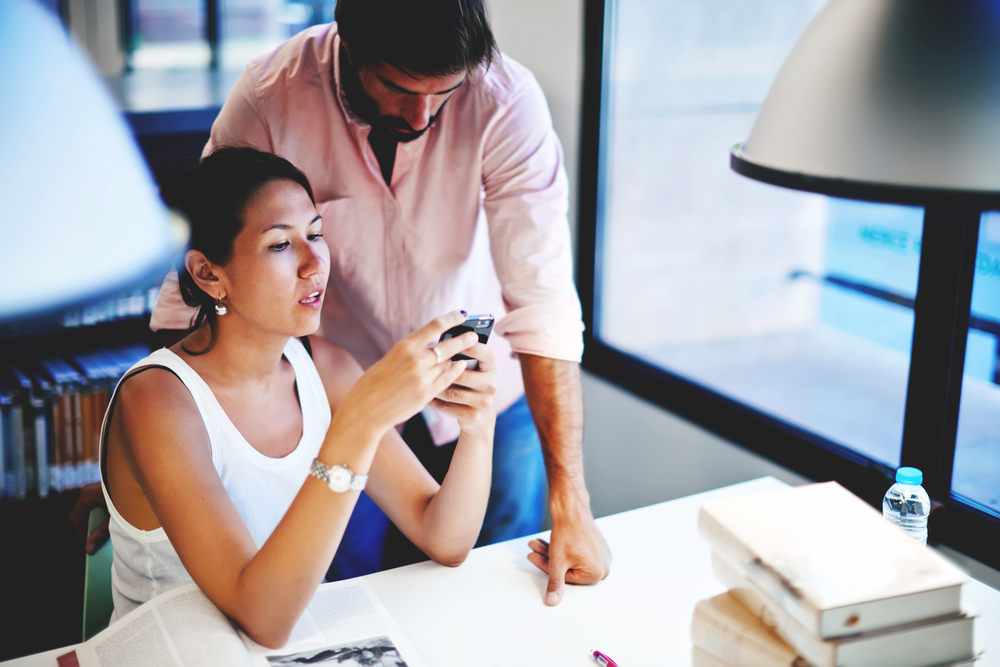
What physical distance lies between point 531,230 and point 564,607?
650mm

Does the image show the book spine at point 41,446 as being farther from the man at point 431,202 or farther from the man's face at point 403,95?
the man's face at point 403,95

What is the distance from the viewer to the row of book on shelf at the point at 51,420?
2.21m

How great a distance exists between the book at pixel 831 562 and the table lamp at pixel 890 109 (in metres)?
0.42

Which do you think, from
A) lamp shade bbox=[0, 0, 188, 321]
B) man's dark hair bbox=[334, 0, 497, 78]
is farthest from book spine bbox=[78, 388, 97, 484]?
lamp shade bbox=[0, 0, 188, 321]

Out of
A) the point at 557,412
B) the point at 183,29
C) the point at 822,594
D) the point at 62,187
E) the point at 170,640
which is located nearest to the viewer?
the point at 62,187

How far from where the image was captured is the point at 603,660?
42.4 inches

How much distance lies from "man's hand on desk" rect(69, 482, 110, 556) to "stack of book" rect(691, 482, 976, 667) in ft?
3.00

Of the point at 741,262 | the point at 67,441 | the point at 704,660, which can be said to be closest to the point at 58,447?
the point at 67,441

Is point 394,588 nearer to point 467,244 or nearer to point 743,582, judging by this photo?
point 743,582

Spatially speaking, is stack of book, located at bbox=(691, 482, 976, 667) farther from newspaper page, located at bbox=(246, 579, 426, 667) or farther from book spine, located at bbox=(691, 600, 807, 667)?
newspaper page, located at bbox=(246, 579, 426, 667)

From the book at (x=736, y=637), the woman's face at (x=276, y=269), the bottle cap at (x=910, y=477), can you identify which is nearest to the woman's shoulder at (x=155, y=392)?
the woman's face at (x=276, y=269)

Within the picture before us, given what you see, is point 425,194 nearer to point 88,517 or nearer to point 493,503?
point 493,503

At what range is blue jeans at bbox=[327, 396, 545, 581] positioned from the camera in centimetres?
177

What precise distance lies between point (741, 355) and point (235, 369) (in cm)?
397
